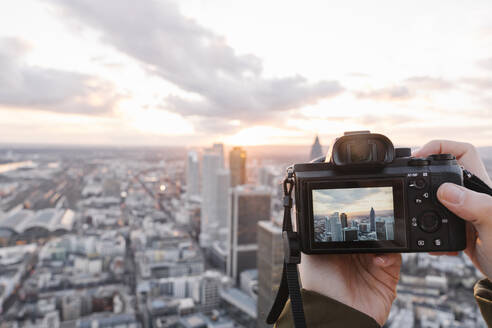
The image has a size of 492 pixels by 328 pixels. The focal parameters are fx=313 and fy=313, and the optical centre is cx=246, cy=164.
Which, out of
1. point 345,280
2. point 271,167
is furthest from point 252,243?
point 345,280

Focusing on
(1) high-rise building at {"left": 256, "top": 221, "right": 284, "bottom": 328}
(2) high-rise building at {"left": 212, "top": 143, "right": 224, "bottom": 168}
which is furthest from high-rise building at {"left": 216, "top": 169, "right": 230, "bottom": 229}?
(1) high-rise building at {"left": 256, "top": 221, "right": 284, "bottom": 328}

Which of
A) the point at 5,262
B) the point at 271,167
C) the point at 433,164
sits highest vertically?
the point at 433,164

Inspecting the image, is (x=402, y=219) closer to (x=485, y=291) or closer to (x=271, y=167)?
(x=485, y=291)

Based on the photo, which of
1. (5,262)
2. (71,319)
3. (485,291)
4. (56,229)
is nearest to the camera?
(485,291)

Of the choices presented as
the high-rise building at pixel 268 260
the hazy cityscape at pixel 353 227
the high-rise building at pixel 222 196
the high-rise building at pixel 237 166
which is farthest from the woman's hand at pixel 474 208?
the high-rise building at pixel 237 166

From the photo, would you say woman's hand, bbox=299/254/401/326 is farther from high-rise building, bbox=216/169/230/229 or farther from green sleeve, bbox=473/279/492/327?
high-rise building, bbox=216/169/230/229

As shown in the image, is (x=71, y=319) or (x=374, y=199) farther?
(x=71, y=319)
